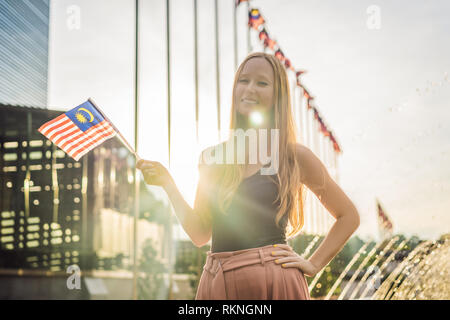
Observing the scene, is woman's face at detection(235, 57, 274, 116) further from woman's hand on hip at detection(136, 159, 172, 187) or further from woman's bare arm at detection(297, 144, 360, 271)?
woman's hand on hip at detection(136, 159, 172, 187)

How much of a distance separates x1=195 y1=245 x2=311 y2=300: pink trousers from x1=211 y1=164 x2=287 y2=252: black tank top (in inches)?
1.6

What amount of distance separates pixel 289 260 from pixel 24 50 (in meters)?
7.11

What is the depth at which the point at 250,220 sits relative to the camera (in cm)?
157

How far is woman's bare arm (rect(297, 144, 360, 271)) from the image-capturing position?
1.74 metres

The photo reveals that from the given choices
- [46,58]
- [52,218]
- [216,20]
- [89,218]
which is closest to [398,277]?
[216,20]

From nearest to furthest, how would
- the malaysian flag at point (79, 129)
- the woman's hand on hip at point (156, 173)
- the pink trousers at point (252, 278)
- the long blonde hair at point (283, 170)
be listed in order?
1. the pink trousers at point (252, 278)
2. the long blonde hair at point (283, 170)
3. the woman's hand on hip at point (156, 173)
4. the malaysian flag at point (79, 129)

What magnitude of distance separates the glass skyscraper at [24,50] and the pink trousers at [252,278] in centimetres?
539

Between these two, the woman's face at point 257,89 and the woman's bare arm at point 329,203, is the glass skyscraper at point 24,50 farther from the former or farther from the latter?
the woman's bare arm at point 329,203

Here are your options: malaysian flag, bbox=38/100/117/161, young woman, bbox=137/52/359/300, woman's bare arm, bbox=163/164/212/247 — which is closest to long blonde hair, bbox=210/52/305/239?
young woman, bbox=137/52/359/300

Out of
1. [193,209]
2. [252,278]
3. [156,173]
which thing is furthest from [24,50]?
[252,278]

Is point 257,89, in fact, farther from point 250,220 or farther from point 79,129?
point 79,129

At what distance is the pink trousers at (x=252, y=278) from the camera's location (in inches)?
58.7

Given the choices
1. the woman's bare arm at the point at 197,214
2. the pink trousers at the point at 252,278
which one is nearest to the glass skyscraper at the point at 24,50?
the woman's bare arm at the point at 197,214
